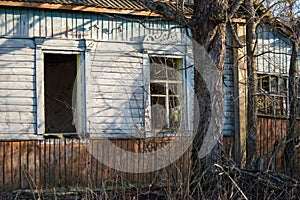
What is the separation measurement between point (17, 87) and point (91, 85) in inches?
58.4

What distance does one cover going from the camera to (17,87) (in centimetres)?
1062

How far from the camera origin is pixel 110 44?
11.5 m

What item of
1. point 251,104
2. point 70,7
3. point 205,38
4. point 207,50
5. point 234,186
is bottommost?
point 234,186

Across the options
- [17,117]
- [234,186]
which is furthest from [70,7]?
[234,186]

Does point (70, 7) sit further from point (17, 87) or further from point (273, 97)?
point (273, 97)

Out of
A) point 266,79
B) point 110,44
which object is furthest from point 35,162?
point 266,79

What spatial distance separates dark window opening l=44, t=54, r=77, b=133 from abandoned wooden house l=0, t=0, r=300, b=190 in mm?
2812

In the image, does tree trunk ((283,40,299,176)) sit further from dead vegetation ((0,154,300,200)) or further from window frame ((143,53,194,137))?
dead vegetation ((0,154,300,200))

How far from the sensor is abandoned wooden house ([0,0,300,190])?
10.6 metres

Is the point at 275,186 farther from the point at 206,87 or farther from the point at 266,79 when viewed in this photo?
the point at 266,79

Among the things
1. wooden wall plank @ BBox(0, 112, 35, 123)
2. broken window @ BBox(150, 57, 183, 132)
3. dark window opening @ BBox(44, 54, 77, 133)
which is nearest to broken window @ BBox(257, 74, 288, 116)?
broken window @ BBox(150, 57, 183, 132)

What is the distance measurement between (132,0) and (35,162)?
13.3ft

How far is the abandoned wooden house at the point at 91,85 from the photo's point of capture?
417 inches

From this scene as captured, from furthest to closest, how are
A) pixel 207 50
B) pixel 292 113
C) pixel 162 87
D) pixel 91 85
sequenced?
pixel 162 87, pixel 292 113, pixel 91 85, pixel 207 50
